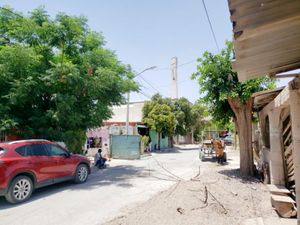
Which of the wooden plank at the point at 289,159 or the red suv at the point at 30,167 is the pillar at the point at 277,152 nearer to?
the wooden plank at the point at 289,159

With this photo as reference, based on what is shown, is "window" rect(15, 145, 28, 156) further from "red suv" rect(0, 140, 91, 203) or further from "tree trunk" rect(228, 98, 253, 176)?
"tree trunk" rect(228, 98, 253, 176)

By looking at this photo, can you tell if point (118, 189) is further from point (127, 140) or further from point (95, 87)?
point (127, 140)

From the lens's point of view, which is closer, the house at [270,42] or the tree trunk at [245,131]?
the house at [270,42]

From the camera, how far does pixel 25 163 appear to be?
7.94m

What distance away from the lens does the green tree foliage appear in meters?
Answer: 10.6

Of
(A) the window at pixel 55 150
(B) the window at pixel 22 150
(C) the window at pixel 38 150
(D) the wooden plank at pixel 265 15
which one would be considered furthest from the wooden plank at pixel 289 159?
(B) the window at pixel 22 150

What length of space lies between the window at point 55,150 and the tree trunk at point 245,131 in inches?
279

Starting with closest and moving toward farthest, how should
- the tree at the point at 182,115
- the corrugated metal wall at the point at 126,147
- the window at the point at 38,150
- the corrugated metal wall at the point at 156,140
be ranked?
the window at the point at 38,150
the corrugated metal wall at the point at 126,147
the corrugated metal wall at the point at 156,140
the tree at the point at 182,115

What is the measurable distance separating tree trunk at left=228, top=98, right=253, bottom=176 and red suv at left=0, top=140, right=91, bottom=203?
7109mm

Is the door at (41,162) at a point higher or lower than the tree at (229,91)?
lower

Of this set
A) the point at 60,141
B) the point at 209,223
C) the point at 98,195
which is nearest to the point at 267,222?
the point at 209,223

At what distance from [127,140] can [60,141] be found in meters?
8.57

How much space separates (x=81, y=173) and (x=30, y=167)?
2.78 metres

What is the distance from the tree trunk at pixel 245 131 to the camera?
11102 millimetres
